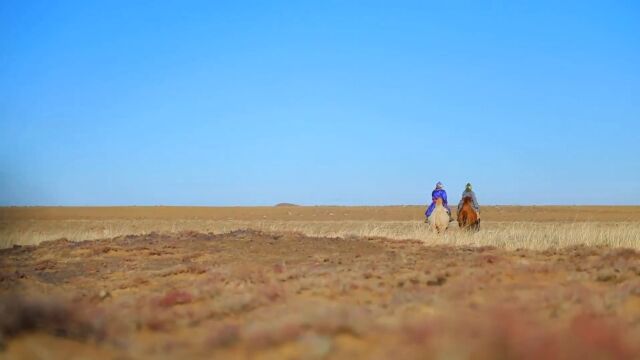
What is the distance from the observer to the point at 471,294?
29.2 ft

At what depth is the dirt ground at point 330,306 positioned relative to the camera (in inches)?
226

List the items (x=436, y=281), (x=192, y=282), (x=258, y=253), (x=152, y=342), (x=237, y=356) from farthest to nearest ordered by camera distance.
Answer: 1. (x=258, y=253)
2. (x=192, y=282)
3. (x=436, y=281)
4. (x=152, y=342)
5. (x=237, y=356)

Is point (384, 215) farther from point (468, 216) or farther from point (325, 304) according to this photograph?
point (325, 304)

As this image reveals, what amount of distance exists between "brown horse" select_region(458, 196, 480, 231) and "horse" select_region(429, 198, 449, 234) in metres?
0.67

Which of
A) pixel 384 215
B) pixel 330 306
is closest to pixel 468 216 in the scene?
pixel 330 306

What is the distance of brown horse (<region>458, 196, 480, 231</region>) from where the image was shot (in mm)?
22594

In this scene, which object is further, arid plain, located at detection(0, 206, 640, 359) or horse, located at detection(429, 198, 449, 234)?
horse, located at detection(429, 198, 449, 234)

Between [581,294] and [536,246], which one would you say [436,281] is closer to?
[581,294]

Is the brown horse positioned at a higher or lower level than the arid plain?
higher

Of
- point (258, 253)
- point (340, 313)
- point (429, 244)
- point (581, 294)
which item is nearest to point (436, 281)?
point (581, 294)

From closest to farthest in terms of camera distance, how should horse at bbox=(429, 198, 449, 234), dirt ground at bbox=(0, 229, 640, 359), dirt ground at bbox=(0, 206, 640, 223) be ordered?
dirt ground at bbox=(0, 229, 640, 359), horse at bbox=(429, 198, 449, 234), dirt ground at bbox=(0, 206, 640, 223)

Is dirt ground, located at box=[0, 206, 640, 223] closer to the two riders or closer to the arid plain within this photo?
the two riders

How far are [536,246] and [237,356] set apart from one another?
12.7 metres

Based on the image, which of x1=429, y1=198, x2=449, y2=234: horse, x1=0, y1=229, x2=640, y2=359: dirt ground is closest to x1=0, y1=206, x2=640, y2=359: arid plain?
x1=0, y1=229, x2=640, y2=359: dirt ground
